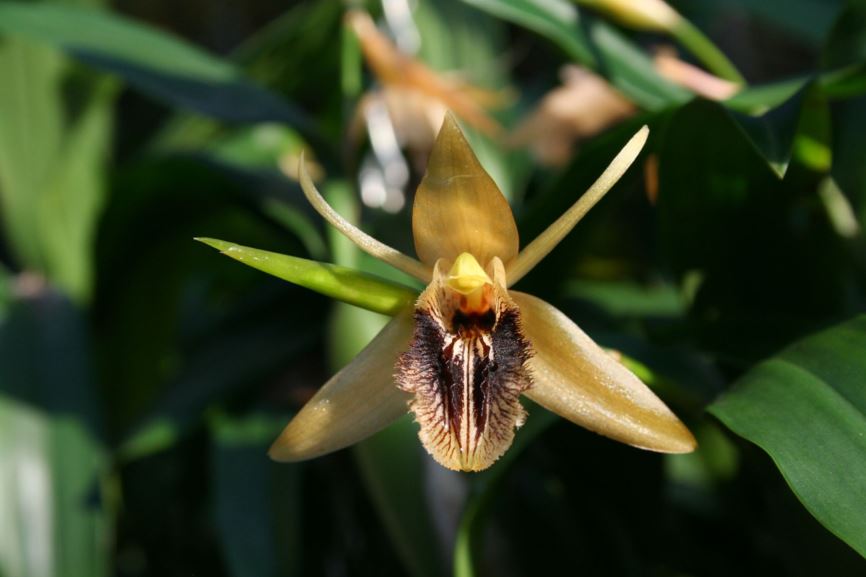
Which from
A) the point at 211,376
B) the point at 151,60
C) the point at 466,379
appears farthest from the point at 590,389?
the point at 151,60

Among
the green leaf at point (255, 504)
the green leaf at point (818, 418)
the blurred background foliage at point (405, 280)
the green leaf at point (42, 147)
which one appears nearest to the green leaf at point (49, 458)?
the blurred background foliage at point (405, 280)

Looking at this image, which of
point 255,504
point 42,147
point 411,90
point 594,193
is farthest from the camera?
point 42,147

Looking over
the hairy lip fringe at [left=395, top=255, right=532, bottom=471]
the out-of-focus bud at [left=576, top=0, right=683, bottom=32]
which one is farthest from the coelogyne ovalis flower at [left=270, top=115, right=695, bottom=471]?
the out-of-focus bud at [left=576, top=0, right=683, bottom=32]

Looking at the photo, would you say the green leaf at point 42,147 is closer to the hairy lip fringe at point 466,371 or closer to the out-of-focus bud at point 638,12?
the out-of-focus bud at point 638,12

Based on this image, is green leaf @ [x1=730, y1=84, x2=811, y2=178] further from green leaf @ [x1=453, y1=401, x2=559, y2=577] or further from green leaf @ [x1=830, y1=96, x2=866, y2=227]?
green leaf @ [x1=830, y1=96, x2=866, y2=227]

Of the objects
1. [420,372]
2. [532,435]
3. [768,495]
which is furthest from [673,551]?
[420,372]

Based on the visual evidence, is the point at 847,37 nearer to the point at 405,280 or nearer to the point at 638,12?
the point at 638,12
